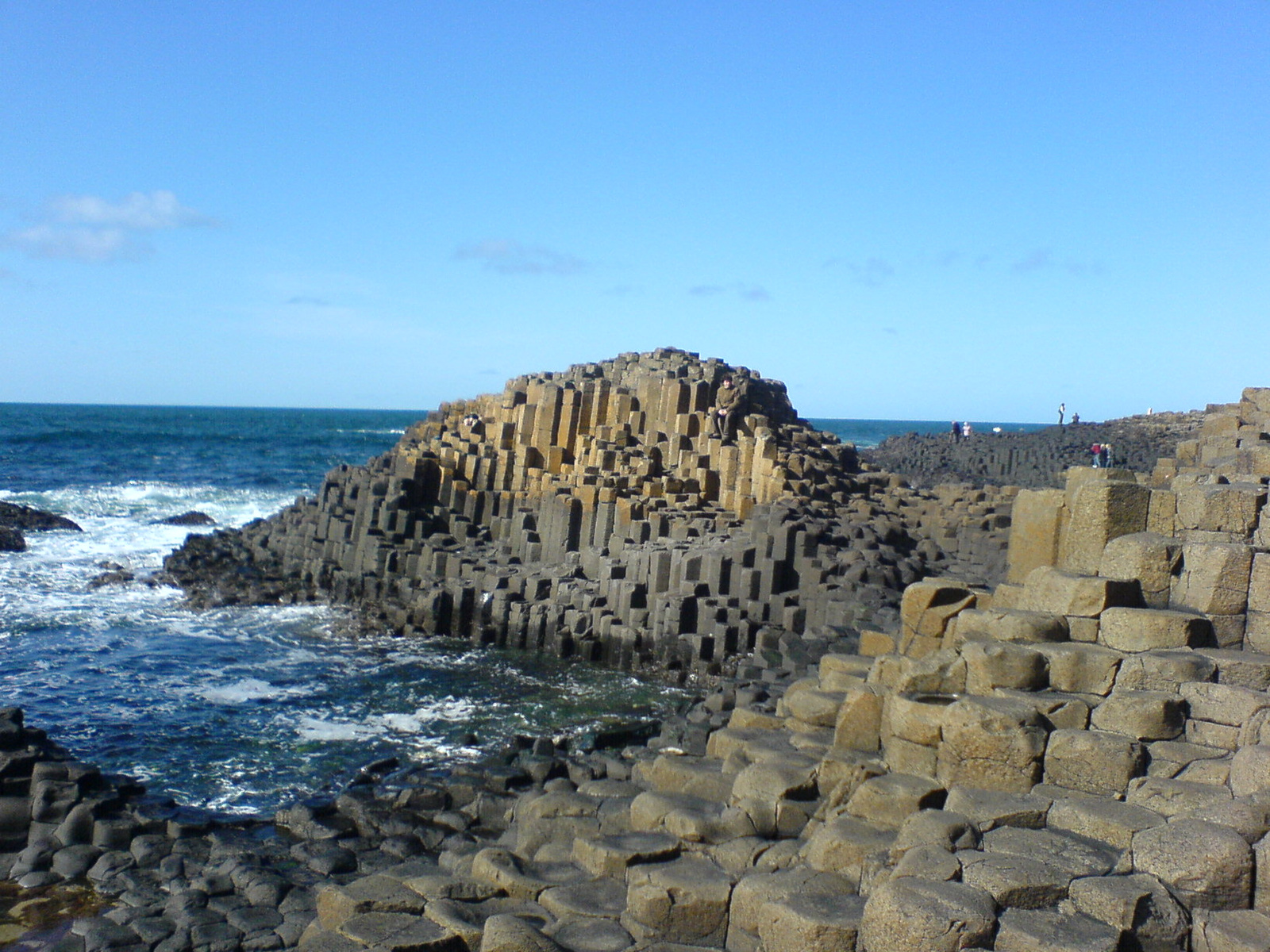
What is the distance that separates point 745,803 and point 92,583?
18.9 meters

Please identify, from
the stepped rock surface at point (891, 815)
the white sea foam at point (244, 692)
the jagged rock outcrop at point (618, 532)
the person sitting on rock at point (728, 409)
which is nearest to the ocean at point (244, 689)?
the white sea foam at point (244, 692)

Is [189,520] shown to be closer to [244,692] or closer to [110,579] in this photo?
[110,579]

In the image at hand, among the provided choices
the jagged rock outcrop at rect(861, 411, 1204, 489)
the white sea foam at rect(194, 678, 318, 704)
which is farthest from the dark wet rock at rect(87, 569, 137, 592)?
the jagged rock outcrop at rect(861, 411, 1204, 489)

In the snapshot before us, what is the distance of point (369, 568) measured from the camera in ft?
68.6

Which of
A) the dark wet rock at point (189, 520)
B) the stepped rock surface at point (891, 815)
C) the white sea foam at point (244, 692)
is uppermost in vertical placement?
the stepped rock surface at point (891, 815)

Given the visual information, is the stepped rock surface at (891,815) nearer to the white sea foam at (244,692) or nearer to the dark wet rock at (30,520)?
the white sea foam at (244,692)

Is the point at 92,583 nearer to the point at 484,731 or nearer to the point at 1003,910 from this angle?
the point at 484,731

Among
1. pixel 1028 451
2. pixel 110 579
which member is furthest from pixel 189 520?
pixel 1028 451

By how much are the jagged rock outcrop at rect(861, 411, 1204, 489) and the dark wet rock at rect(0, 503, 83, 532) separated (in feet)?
91.6

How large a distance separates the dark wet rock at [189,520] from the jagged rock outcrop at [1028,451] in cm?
2423

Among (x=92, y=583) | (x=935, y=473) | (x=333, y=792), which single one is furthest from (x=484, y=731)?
(x=935, y=473)

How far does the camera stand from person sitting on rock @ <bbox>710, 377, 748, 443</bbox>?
21.0 meters

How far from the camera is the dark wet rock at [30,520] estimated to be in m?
29.1

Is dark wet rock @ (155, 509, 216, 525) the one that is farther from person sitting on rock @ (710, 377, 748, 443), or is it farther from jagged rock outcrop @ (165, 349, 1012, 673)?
person sitting on rock @ (710, 377, 748, 443)
